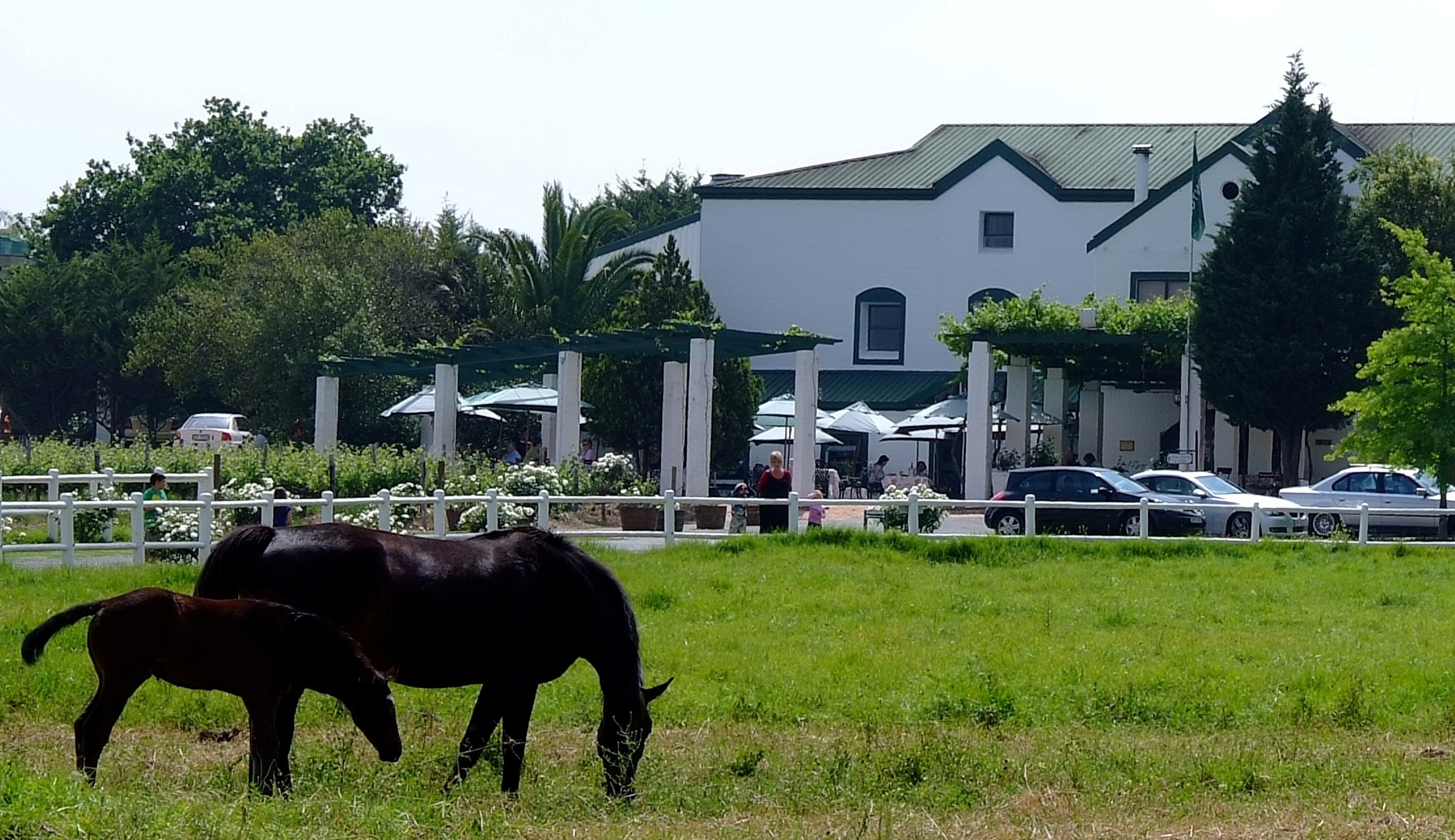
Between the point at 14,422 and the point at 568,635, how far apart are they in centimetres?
6424

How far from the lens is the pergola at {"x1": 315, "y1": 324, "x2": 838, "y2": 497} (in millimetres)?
32750

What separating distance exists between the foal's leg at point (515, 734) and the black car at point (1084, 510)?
18344 millimetres

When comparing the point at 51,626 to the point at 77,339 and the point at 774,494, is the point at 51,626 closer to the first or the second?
the point at 774,494

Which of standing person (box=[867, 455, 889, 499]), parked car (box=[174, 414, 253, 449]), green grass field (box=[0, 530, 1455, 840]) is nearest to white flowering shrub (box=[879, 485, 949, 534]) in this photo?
green grass field (box=[0, 530, 1455, 840])

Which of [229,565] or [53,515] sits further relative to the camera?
[53,515]

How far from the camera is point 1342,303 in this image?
1567 inches

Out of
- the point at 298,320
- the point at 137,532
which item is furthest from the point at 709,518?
the point at 298,320

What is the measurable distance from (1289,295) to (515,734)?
1288 inches

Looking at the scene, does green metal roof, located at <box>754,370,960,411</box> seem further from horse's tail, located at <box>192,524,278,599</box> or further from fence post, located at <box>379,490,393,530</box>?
horse's tail, located at <box>192,524,278,599</box>

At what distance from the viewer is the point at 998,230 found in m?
57.0

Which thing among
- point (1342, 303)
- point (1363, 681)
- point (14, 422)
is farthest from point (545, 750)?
point (14, 422)

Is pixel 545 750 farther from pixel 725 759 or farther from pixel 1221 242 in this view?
pixel 1221 242

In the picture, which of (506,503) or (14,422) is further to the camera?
(14,422)

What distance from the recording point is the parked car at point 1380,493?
31.6 metres
